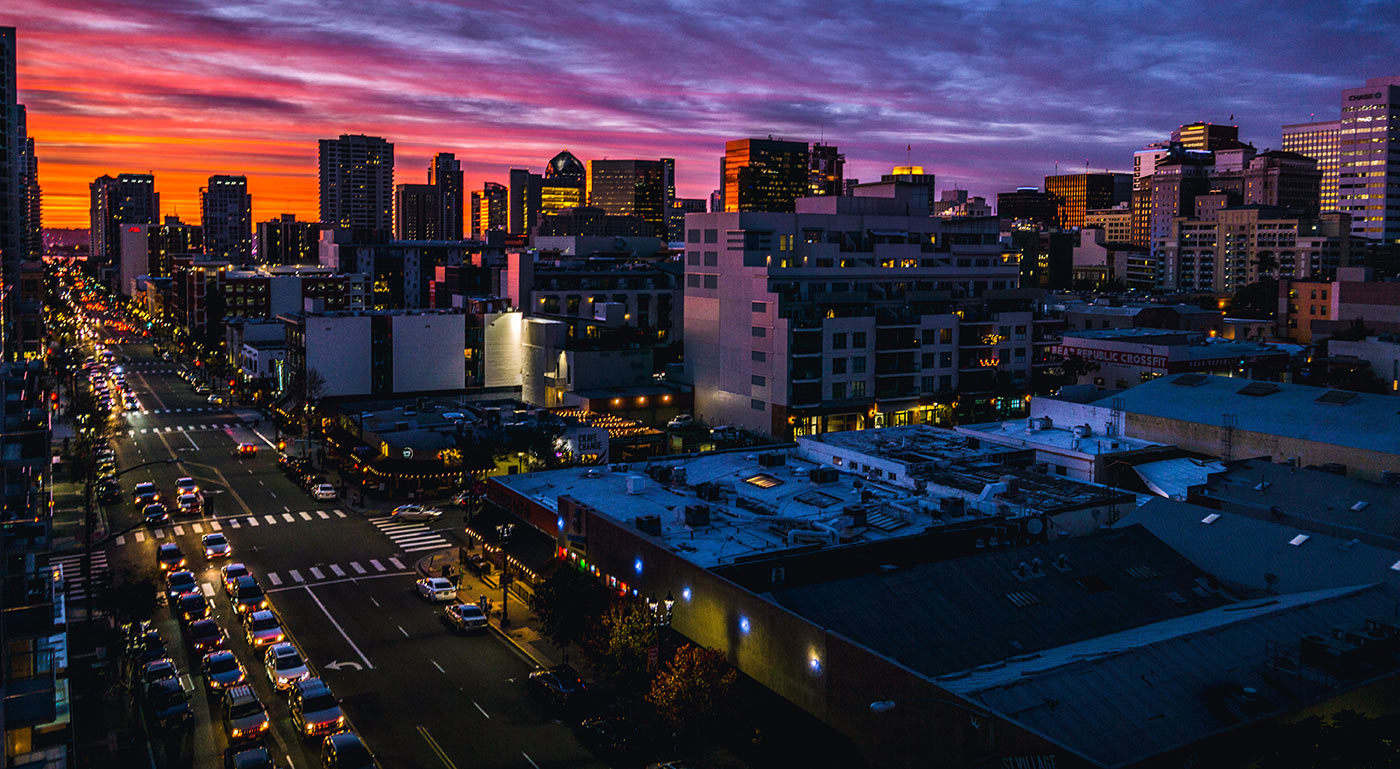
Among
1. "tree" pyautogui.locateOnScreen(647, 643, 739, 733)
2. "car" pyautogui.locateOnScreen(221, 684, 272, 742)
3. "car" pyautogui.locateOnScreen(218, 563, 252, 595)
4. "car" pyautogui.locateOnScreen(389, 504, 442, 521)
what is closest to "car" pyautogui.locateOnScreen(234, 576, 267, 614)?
"car" pyautogui.locateOnScreen(218, 563, 252, 595)

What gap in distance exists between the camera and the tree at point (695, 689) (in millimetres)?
38156

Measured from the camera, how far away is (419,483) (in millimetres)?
83438

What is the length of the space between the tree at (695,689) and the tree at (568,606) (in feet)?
29.2

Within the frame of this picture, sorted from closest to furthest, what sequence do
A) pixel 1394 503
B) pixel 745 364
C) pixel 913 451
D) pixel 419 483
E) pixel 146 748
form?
pixel 146 748
pixel 1394 503
pixel 913 451
pixel 419 483
pixel 745 364

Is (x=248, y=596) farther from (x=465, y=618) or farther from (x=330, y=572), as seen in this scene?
(x=465, y=618)

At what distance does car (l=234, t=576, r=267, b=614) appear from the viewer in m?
54.9

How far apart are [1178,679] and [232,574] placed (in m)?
48.5

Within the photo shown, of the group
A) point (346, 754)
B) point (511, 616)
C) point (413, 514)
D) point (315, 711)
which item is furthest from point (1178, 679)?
point (413, 514)

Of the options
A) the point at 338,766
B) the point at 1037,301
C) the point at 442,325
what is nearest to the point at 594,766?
the point at 338,766

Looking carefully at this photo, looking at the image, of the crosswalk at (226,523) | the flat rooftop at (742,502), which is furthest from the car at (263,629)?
the crosswalk at (226,523)

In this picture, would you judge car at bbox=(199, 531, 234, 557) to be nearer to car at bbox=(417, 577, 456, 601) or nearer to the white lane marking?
the white lane marking

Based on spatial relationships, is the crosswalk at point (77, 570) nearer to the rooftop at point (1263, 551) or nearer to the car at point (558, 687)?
the car at point (558, 687)

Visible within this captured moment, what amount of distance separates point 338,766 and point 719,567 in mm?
16043

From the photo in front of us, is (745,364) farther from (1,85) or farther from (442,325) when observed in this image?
(1,85)
